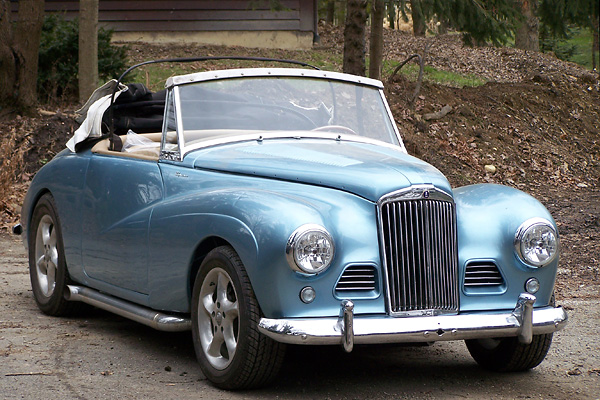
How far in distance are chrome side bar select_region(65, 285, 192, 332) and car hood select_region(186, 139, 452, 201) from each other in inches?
36.4

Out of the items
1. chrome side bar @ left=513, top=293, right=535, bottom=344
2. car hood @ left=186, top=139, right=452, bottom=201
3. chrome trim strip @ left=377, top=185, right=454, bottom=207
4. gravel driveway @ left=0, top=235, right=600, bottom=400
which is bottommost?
gravel driveway @ left=0, top=235, right=600, bottom=400

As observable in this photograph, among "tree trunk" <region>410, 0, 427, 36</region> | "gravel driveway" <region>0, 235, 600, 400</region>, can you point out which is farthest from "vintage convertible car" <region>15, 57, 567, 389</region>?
"tree trunk" <region>410, 0, 427, 36</region>

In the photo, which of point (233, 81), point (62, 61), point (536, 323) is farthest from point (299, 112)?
point (62, 61)

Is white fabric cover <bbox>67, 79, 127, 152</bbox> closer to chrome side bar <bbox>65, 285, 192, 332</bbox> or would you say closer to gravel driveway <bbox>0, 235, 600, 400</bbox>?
chrome side bar <bbox>65, 285, 192, 332</bbox>

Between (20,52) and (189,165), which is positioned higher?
(20,52)

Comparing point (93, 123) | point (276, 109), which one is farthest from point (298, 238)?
point (93, 123)

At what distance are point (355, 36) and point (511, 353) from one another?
33.8ft

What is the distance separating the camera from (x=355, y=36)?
15039 millimetres

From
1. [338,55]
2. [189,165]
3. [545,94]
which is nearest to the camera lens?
[189,165]

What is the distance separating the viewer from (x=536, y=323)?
16.1 ft

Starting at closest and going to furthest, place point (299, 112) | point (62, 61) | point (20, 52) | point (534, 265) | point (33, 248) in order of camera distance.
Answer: point (534, 265)
point (299, 112)
point (33, 248)
point (20, 52)
point (62, 61)

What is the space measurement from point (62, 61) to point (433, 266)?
1310 centimetres

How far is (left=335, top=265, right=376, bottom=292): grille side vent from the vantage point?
4.63 meters

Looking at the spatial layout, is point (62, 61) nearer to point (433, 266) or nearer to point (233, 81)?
point (233, 81)
